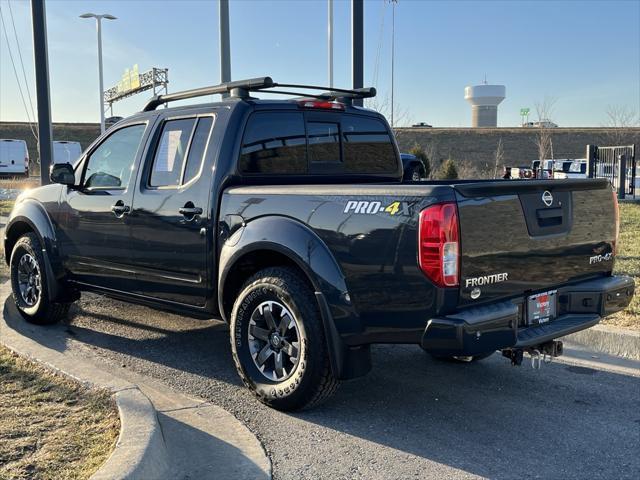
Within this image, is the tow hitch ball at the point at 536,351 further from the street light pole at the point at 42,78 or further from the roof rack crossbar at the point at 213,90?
the street light pole at the point at 42,78

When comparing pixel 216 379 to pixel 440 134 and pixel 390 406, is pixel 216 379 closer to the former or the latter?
pixel 390 406

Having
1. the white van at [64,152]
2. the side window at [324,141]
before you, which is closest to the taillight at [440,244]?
the side window at [324,141]

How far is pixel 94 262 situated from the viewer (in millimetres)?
5391

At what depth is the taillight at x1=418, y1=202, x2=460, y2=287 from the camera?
3.29 m

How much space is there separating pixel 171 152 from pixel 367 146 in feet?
5.35

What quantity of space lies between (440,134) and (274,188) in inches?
2801

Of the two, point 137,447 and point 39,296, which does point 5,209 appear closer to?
point 39,296

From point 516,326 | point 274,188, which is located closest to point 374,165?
point 274,188

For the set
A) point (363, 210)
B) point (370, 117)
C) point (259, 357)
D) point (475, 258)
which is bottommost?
point (259, 357)

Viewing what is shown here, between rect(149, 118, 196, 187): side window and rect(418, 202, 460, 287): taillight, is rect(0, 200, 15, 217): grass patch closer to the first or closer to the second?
rect(149, 118, 196, 187): side window

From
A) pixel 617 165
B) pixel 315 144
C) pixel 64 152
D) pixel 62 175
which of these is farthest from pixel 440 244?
pixel 64 152

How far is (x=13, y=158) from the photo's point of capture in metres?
35.1

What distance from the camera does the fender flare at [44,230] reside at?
18.8 ft

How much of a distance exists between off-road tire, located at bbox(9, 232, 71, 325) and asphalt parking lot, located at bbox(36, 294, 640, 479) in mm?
246
